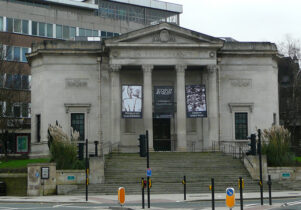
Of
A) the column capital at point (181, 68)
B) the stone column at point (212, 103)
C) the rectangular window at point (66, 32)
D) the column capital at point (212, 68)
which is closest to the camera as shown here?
the stone column at point (212, 103)

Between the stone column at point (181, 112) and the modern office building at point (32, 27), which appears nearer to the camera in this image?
the stone column at point (181, 112)

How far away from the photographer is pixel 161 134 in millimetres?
54188

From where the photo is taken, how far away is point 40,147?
53.0 m

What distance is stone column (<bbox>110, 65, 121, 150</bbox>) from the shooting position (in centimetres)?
4973

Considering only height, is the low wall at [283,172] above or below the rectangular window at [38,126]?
below

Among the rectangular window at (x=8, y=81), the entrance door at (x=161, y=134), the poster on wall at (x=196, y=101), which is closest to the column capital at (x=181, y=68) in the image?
the poster on wall at (x=196, y=101)

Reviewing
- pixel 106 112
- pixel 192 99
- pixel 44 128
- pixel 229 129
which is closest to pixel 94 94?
pixel 106 112

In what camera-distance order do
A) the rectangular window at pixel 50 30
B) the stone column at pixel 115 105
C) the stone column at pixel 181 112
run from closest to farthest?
the stone column at pixel 181 112 < the stone column at pixel 115 105 < the rectangular window at pixel 50 30

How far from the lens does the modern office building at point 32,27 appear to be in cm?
6538

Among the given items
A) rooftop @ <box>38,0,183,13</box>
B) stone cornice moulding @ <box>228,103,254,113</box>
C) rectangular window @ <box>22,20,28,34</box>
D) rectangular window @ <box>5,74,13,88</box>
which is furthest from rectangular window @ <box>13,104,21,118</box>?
stone cornice moulding @ <box>228,103,254,113</box>

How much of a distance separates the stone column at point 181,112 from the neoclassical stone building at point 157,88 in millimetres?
87

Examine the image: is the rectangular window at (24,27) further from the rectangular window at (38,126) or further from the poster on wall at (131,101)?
the poster on wall at (131,101)

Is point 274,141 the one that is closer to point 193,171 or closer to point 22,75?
point 193,171

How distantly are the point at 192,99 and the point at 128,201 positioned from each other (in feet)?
63.8
